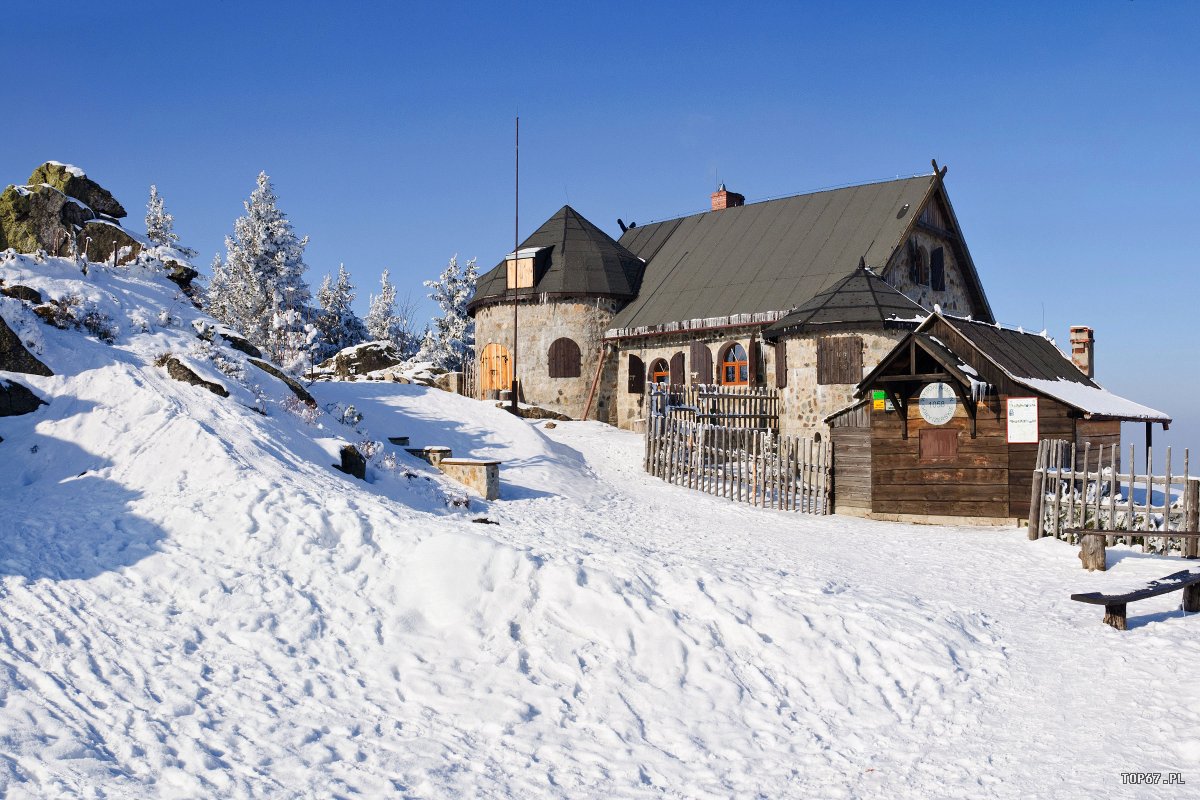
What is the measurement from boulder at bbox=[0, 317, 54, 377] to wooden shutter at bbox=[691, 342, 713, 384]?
58.2 ft

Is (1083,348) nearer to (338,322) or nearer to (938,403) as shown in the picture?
(938,403)

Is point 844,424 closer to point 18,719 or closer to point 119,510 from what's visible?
point 119,510

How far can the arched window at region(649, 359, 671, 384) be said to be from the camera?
28.1 metres

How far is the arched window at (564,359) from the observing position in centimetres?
2941

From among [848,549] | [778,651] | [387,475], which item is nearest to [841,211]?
[848,549]

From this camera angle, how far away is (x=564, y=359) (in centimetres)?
2953

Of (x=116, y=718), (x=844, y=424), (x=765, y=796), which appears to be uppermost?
(x=844, y=424)

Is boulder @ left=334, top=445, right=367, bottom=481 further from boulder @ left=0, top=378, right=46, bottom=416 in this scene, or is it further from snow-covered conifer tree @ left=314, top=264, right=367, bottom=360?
snow-covered conifer tree @ left=314, top=264, right=367, bottom=360

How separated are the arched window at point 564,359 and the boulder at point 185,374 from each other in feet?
55.3

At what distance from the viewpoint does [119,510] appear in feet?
29.1

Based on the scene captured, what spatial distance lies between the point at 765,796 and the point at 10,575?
19.8ft

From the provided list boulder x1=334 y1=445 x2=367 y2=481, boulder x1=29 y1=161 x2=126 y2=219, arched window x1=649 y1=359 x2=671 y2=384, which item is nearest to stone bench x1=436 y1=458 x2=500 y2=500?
boulder x1=334 y1=445 x2=367 y2=481

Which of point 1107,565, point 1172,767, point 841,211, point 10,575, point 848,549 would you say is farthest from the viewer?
point 841,211

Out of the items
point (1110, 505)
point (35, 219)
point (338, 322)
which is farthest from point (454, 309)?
point (1110, 505)
